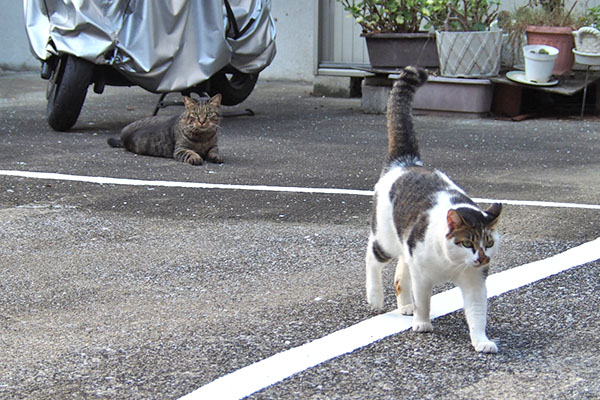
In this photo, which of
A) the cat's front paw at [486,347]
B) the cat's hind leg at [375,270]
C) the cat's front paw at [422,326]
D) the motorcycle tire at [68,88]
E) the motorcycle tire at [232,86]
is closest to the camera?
the cat's front paw at [486,347]

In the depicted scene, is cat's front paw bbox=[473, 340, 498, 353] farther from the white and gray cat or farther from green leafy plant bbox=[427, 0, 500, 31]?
green leafy plant bbox=[427, 0, 500, 31]

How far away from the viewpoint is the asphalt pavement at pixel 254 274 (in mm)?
2801

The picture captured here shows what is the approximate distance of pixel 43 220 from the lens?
4922 mm

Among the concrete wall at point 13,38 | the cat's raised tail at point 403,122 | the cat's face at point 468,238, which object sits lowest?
the concrete wall at point 13,38

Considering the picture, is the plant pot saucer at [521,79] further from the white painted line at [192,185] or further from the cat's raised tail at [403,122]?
the cat's raised tail at [403,122]

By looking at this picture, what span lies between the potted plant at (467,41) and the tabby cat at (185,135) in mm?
3556

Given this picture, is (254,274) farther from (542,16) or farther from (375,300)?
(542,16)

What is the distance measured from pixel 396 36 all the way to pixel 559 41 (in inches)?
77.1

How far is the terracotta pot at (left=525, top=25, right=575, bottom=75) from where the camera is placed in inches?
367

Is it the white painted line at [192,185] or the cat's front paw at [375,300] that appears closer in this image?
the cat's front paw at [375,300]

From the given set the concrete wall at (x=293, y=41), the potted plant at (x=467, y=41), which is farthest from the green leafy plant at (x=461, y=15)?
the concrete wall at (x=293, y=41)

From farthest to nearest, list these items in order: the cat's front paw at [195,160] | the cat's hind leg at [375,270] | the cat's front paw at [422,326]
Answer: the cat's front paw at [195,160] < the cat's hind leg at [375,270] < the cat's front paw at [422,326]

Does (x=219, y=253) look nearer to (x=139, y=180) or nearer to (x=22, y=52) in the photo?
(x=139, y=180)

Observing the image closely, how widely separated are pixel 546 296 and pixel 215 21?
5933mm
